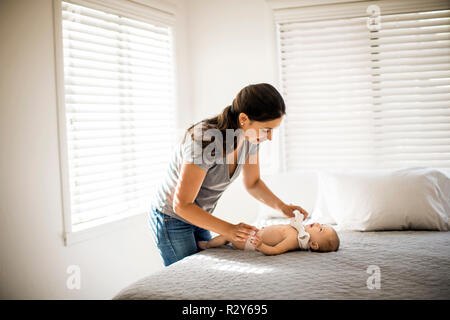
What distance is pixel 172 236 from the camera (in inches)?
71.6

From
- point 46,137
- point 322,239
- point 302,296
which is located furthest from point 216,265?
point 46,137

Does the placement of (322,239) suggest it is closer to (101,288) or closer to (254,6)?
(101,288)

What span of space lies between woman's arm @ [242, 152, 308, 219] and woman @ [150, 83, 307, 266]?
3 centimetres

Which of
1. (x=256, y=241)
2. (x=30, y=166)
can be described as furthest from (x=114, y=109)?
(x=256, y=241)

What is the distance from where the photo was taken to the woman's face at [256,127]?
1648 millimetres

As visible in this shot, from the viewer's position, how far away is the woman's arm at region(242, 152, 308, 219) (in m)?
2.03

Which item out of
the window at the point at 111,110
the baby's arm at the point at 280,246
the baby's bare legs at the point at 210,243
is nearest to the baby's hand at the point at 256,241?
the baby's arm at the point at 280,246

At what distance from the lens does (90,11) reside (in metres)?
2.44

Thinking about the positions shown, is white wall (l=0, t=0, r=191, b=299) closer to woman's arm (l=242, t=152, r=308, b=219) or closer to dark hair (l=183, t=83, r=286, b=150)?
dark hair (l=183, t=83, r=286, b=150)

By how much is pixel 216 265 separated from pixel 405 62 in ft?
7.37

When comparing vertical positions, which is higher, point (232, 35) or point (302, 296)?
point (232, 35)

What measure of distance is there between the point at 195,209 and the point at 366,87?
202 cm

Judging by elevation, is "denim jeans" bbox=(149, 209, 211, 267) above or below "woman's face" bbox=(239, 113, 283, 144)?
below

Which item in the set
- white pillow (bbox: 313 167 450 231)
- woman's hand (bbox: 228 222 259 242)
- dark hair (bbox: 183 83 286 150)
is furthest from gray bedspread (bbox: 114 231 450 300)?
dark hair (bbox: 183 83 286 150)
